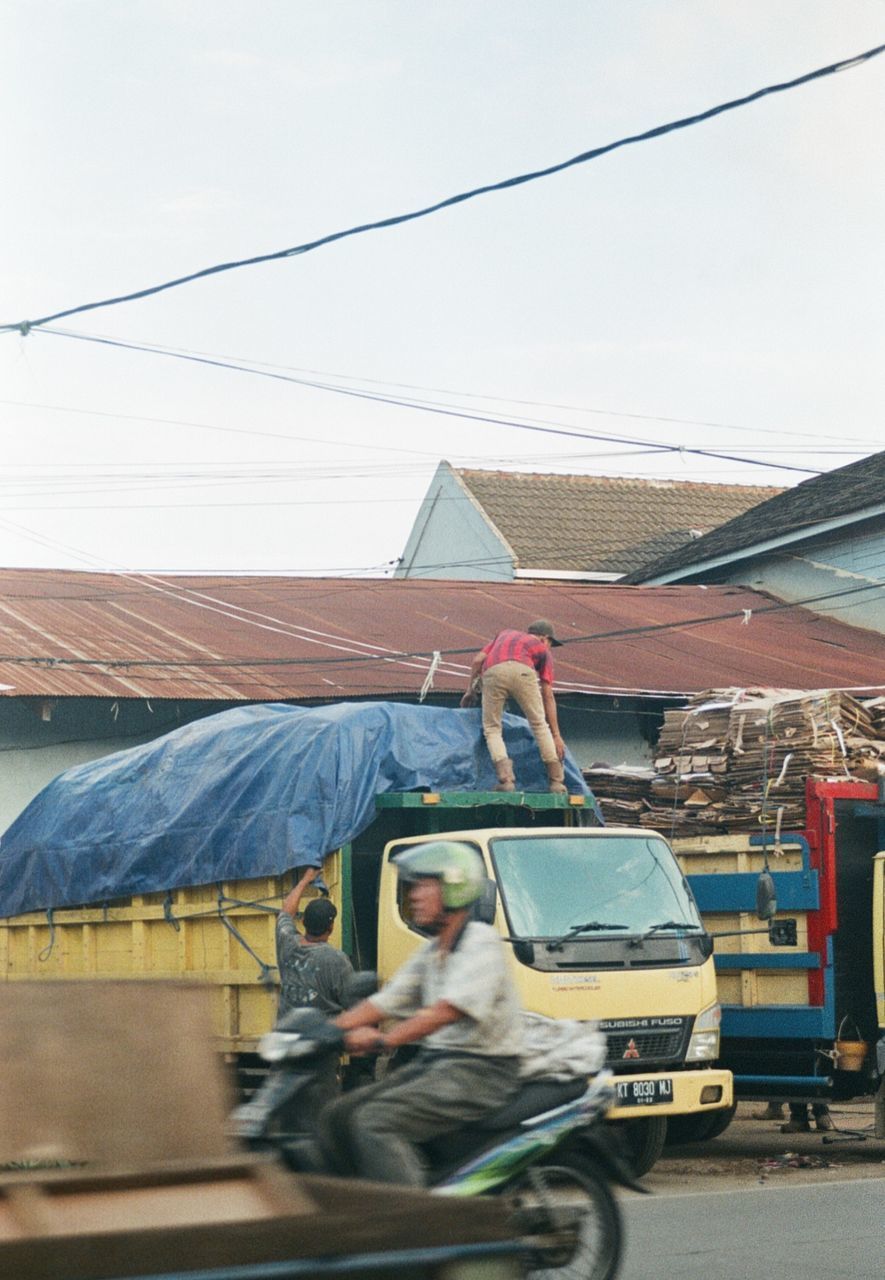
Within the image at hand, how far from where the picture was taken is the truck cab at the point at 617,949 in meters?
11.3

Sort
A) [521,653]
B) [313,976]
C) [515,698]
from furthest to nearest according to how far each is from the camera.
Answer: [521,653] < [515,698] < [313,976]

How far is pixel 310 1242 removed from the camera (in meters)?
3.97

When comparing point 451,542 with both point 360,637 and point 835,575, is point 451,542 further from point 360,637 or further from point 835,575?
point 360,637

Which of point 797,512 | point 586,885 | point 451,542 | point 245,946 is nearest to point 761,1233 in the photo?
point 586,885

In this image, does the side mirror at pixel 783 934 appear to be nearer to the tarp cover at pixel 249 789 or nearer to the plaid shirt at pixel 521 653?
the tarp cover at pixel 249 789

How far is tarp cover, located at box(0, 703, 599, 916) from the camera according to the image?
1288 cm

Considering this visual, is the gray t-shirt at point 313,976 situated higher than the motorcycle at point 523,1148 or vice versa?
the gray t-shirt at point 313,976

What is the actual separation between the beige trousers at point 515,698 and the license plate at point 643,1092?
120 inches

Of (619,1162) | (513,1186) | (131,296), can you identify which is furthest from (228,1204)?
(131,296)

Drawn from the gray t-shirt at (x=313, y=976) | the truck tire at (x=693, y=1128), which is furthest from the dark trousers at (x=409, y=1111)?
the truck tire at (x=693, y=1128)

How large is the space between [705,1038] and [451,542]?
2849cm

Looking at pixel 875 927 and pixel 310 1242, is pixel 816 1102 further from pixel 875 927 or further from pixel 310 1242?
pixel 310 1242

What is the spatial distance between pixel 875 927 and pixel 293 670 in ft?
39.3

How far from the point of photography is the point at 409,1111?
670 cm
